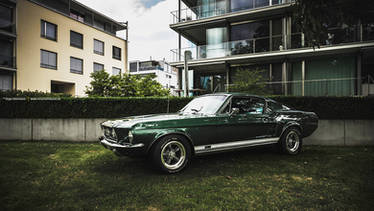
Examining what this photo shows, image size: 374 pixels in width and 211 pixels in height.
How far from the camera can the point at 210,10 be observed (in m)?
16.4

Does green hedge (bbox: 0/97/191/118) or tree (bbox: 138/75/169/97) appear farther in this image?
tree (bbox: 138/75/169/97)

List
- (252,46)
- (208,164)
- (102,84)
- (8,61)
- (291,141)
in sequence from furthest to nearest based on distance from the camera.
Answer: (8,61)
(252,46)
(102,84)
(291,141)
(208,164)

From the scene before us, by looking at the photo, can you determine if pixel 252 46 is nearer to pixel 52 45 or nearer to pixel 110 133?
pixel 110 133

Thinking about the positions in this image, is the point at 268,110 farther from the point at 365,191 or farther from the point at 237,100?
the point at 365,191

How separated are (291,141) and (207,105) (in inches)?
103

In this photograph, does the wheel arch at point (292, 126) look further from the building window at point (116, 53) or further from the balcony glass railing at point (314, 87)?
the building window at point (116, 53)

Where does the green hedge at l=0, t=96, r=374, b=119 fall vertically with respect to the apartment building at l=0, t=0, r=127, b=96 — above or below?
below

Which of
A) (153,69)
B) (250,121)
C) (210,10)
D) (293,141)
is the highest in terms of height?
(153,69)

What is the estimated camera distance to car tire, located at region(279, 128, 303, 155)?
16.9 ft

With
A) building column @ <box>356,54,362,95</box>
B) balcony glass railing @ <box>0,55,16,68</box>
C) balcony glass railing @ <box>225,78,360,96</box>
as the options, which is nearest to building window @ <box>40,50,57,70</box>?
balcony glass railing @ <box>0,55,16,68</box>

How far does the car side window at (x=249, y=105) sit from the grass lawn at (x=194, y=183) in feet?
3.91

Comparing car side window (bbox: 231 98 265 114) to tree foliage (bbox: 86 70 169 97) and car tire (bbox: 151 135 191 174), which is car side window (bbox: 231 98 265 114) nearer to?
car tire (bbox: 151 135 191 174)

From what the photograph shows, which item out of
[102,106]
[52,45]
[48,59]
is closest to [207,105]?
[102,106]

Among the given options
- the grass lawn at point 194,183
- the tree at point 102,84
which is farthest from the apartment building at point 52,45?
the grass lawn at point 194,183
